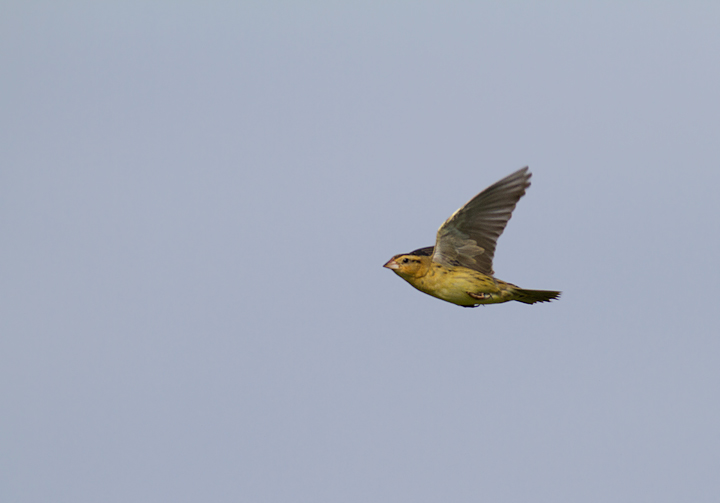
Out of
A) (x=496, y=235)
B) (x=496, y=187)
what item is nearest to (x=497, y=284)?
(x=496, y=235)

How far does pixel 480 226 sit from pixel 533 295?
1440 mm

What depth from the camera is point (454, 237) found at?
13.0 meters

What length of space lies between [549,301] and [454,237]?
1.91m

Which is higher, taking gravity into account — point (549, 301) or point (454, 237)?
point (454, 237)

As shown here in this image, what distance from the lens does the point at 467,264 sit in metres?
13.3

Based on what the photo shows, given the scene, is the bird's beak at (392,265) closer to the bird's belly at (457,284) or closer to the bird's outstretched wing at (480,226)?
the bird's belly at (457,284)

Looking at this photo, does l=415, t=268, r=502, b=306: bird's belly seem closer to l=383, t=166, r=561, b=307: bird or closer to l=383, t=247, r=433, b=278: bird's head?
l=383, t=166, r=561, b=307: bird

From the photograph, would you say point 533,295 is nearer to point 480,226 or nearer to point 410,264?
point 480,226

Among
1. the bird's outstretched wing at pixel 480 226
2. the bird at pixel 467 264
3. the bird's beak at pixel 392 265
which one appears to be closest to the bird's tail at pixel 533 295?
the bird at pixel 467 264

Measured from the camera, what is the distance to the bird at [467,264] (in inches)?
503

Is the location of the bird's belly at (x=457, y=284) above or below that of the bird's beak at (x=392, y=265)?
below

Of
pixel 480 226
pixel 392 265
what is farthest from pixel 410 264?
pixel 480 226

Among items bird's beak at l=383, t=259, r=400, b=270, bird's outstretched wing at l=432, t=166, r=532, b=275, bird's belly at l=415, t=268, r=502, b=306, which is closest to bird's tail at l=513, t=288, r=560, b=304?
bird's belly at l=415, t=268, r=502, b=306

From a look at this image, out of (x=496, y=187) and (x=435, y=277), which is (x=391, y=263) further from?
(x=496, y=187)
